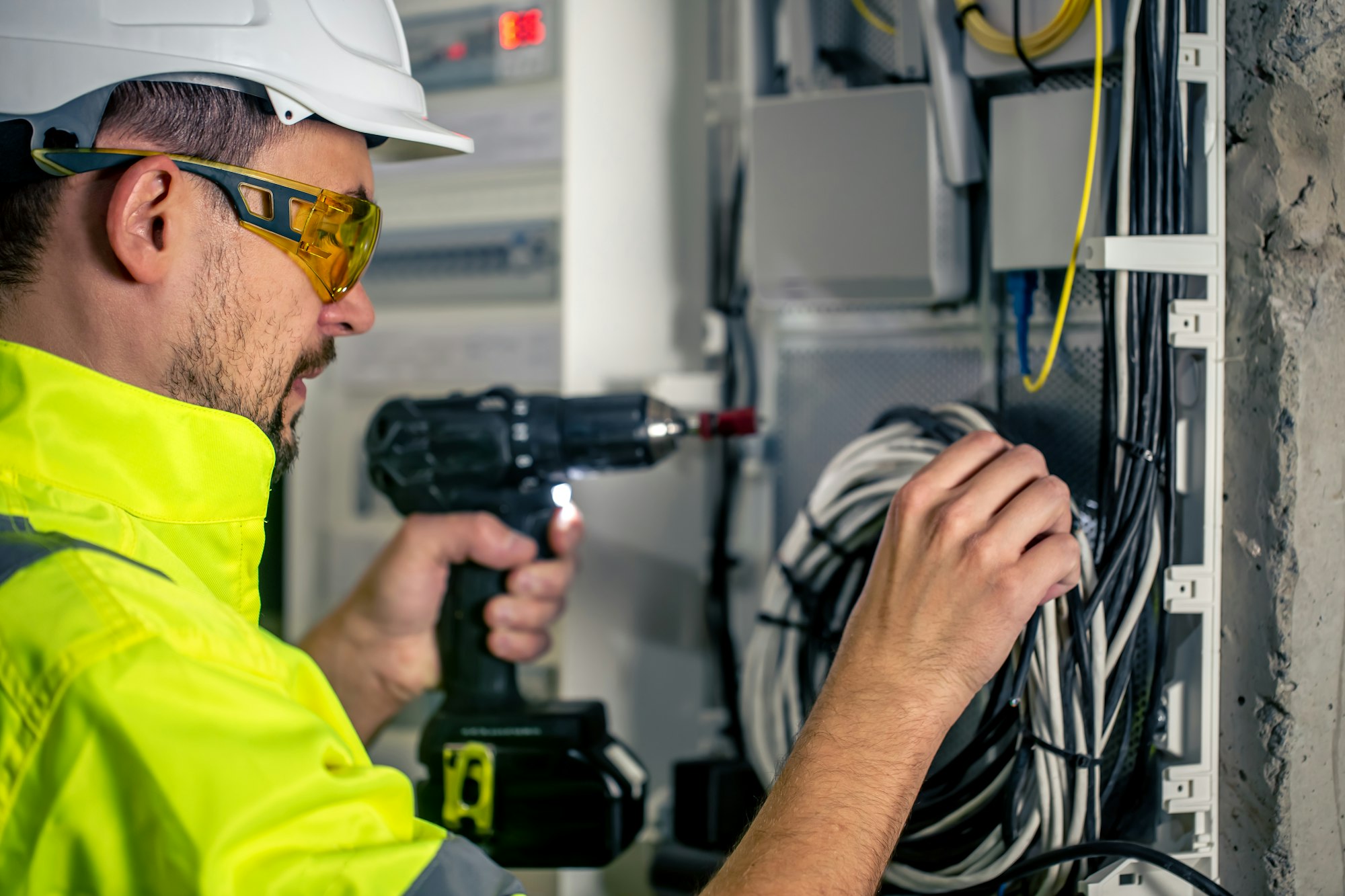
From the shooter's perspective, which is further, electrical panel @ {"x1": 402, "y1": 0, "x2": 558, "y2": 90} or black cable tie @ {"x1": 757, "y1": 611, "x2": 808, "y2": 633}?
electrical panel @ {"x1": 402, "y1": 0, "x2": 558, "y2": 90}

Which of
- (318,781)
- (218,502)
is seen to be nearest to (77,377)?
(218,502)

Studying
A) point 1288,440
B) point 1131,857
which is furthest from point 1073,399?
point 1131,857

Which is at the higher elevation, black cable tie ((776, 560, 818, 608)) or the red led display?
the red led display

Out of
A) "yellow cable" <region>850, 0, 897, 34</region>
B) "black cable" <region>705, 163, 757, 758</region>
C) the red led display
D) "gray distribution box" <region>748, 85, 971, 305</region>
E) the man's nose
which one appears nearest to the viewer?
the man's nose

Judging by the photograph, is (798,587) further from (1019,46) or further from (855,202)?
(1019,46)

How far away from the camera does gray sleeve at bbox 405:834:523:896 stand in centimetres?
64

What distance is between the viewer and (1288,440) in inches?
36.1

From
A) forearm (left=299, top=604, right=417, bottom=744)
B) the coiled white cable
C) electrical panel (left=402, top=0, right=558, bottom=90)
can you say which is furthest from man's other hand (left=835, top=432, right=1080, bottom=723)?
electrical panel (left=402, top=0, right=558, bottom=90)

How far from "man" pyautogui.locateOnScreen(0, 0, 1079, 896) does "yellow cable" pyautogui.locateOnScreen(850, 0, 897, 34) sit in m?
0.63

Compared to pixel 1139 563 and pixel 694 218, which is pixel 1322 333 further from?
pixel 694 218

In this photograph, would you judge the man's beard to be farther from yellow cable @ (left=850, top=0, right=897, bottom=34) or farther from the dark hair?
yellow cable @ (left=850, top=0, right=897, bottom=34)

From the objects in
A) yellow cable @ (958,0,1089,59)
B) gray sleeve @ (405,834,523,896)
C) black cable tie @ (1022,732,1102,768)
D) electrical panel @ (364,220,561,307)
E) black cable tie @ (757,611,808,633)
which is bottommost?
A: black cable tie @ (1022,732,1102,768)

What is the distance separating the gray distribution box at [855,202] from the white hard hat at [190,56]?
0.52 metres

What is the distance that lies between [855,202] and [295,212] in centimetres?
65
